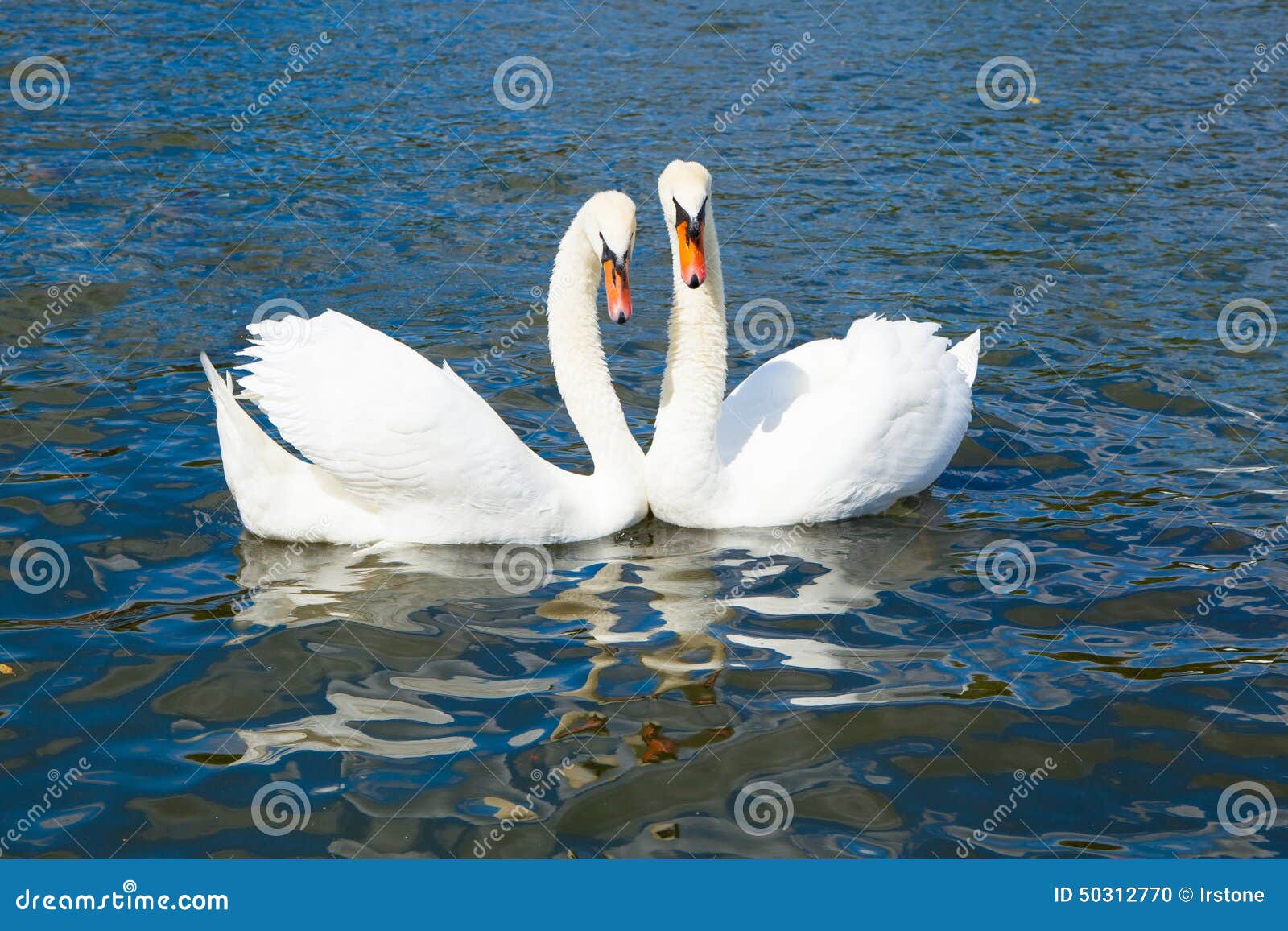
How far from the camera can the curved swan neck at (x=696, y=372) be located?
8062 mm

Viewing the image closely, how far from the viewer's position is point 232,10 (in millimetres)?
18938

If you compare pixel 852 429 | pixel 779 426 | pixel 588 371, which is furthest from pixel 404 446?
pixel 852 429

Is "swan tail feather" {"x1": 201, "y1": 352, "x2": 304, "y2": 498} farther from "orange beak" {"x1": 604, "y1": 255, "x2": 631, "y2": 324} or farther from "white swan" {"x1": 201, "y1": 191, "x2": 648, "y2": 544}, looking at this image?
"orange beak" {"x1": 604, "y1": 255, "x2": 631, "y2": 324}

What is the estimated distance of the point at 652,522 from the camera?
8.52m

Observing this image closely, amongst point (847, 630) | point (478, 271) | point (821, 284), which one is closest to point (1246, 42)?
point (821, 284)

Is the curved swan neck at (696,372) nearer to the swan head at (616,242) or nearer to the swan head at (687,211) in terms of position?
the swan head at (687,211)

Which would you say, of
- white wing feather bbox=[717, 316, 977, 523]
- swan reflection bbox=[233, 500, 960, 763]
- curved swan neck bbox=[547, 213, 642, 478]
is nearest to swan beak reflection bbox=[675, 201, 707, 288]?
curved swan neck bbox=[547, 213, 642, 478]

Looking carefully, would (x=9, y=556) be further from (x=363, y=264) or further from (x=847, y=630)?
(x=363, y=264)

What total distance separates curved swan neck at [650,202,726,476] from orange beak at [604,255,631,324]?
0.39 meters

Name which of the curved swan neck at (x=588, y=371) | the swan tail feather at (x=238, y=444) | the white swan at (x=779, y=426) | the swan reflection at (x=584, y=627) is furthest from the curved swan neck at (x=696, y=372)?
the swan tail feather at (x=238, y=444)

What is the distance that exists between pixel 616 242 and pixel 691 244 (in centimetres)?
43

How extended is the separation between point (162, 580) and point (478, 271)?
17.7ft

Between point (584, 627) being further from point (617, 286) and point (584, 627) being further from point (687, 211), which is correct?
point (687, 211)

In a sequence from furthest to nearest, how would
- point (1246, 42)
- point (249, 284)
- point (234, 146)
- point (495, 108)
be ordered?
point (1246, 42)
point (495, 108)
point (234, 146)
point (249, 284)
